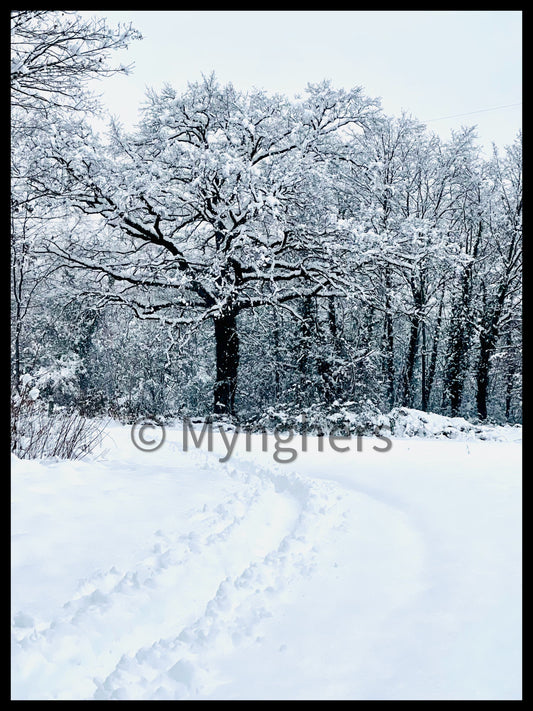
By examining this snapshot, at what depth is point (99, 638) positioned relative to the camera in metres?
3.16

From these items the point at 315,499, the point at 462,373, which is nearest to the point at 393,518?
the point at 315,499

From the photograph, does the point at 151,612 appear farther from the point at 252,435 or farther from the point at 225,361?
the point at 225,361

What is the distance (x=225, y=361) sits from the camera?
1455 centimetres

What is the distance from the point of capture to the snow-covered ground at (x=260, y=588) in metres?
2.81

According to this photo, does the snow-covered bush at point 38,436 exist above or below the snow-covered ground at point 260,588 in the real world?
above

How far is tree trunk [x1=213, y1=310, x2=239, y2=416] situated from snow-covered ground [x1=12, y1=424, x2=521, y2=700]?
780 cm

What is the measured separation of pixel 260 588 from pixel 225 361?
10845 mm

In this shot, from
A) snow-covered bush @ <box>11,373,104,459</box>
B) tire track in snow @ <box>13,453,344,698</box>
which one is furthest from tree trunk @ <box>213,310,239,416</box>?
tire track in snow @ <box>13,453,344,698</box>

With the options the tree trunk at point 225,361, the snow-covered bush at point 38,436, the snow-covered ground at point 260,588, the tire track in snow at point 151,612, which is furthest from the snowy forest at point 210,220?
the tire track in snow at point 151,612

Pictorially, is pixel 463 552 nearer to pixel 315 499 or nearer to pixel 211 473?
pixel 315 499

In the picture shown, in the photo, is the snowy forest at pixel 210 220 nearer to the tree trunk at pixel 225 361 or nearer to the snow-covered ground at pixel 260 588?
the tree trunk at pixel 225 361

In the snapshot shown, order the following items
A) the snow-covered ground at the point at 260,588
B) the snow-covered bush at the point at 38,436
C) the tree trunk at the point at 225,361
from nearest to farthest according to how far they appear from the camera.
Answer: the snow-covered ground at the point at 260,588
the snow-covered bush at the point at 38,436
the tree trunk at the point at 225,361

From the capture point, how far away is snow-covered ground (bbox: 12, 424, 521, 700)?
9.22ft

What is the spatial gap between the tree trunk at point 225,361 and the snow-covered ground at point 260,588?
307 inches
